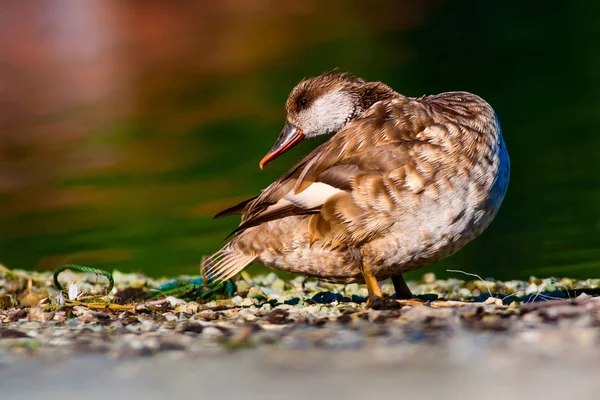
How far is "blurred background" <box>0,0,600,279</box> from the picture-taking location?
1284 cm

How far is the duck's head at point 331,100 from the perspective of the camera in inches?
330

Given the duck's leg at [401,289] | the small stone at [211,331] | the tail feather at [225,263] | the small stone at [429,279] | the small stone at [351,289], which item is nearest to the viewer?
the small stone at [211,331]

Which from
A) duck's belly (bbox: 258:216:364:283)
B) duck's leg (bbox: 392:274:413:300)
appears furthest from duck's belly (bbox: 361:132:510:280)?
duck's leg (bbox: 392:274:413:300)

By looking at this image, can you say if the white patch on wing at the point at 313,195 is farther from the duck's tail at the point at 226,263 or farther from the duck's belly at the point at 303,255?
the duck's tail at the point at 226,263

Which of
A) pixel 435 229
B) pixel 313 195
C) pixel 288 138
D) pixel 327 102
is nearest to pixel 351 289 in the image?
pixel 288 138

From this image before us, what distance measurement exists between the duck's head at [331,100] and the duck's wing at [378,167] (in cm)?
71

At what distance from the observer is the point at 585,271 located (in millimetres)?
10016

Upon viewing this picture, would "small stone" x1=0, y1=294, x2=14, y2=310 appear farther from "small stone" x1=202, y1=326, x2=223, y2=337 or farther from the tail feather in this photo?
"small stone" x1=202, y1=326, x2=223, y2=337

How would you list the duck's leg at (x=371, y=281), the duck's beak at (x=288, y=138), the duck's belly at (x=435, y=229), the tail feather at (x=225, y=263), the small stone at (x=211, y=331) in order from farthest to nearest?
the duck's beak at (x=288, y=138) < the tail feather at (x=225, y=263) < the duck's leg at (x=371, y=281) < the duck's belly at (x=435, y=229) < the small stone at (x=211, y=331)

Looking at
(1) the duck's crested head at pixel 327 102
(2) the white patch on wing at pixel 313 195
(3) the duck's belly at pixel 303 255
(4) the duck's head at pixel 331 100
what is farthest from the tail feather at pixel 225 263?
(1) the duck's crested head at pixel 327 102

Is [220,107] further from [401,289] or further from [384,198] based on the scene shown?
[384,198]

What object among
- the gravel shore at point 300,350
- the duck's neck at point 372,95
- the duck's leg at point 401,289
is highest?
the duck's neck at point 372,95

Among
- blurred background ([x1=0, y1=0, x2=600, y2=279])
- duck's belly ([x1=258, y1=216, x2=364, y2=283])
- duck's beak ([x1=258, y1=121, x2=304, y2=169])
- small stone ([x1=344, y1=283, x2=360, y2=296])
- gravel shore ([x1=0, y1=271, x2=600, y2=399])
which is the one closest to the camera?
→ gravel shore ([x1=0, y1=271, x2=600, y2=399])

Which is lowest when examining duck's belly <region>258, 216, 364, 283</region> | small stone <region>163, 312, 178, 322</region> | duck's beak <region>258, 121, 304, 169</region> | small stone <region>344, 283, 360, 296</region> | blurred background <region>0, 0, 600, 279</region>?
small stone <region>163, 312, 178, 322</region>
